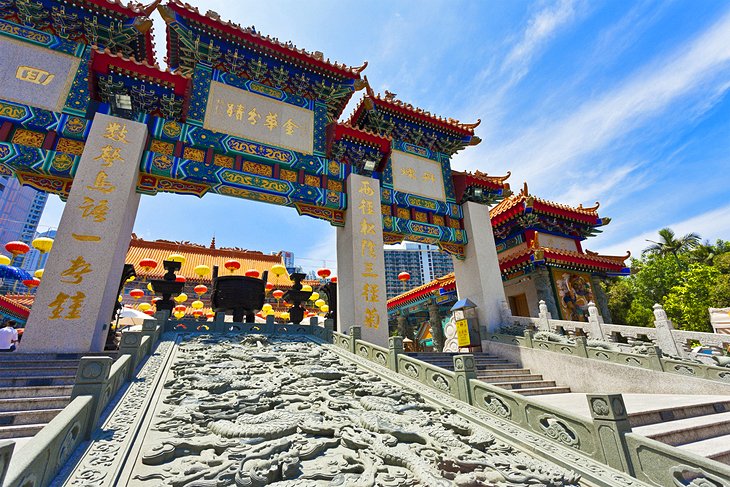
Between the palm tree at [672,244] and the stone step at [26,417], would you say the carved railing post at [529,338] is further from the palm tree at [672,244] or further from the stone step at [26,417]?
the palm tree at [672,244]

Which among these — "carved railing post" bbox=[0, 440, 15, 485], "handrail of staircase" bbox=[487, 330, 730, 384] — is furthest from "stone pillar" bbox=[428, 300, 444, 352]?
"carved railing post" bbox=[0, 440, 15, 485]

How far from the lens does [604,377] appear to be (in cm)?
735

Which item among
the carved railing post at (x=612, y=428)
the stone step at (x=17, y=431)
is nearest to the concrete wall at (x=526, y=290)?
the carved railing post at (x=612, y=428)

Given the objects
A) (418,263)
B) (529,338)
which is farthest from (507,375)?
(418,263)

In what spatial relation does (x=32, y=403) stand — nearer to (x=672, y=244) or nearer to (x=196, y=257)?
(x=196, y=257)

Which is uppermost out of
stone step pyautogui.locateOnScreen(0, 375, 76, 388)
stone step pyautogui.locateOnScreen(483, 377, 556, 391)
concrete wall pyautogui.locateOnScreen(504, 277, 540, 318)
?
concrete wall pyautogui.locateOnScreen(504, 277, 540, 318)

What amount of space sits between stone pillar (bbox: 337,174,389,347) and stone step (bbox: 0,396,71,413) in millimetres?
6780

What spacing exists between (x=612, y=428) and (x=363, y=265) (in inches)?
310

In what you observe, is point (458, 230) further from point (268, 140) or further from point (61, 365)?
point (61, 365)

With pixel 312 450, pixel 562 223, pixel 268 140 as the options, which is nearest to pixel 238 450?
pixel 312 450

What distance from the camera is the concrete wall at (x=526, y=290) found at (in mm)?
14094

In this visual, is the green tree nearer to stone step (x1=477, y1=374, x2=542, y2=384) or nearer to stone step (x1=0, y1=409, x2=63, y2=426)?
stone step (x1=477, y1=374, x2=542, y2=384)

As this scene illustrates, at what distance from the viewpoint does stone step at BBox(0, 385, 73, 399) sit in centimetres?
→ 411

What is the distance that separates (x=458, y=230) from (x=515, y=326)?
4312 mm
